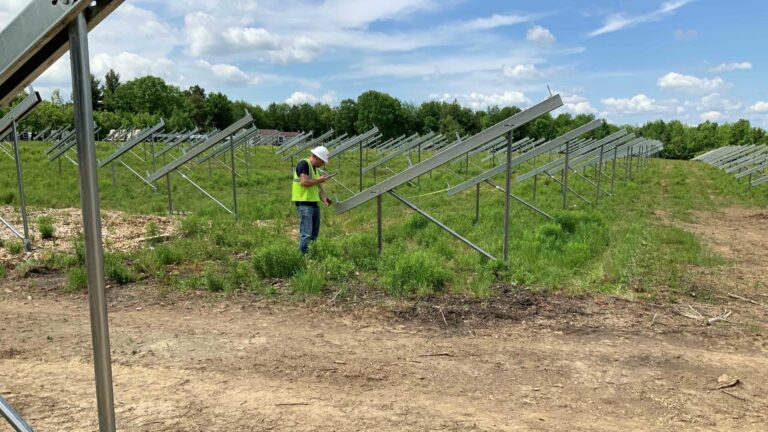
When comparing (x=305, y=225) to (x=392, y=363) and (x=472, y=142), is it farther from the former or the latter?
(x=392, y=363)

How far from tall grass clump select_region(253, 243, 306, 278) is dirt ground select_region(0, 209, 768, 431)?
70cm

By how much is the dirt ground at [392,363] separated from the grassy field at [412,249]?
18.4 inches

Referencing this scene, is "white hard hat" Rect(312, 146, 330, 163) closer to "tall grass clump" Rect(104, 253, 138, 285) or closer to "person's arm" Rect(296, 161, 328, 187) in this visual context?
"person's arm" Rect(296, 161, 328, 187)

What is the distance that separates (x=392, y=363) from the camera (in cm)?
411

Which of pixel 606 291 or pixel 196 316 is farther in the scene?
pixel 606 291

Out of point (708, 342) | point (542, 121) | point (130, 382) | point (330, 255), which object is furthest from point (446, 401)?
point (542, 121)

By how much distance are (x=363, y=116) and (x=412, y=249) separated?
70.2 metres

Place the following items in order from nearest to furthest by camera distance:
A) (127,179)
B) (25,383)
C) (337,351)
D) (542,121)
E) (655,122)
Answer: (25,383), (337,351), (127,179), (542,121), (655,122)

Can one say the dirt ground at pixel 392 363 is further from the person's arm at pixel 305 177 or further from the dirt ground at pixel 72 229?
the dirt ground at pixel 72 229

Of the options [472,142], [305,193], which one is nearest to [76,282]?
[305,193]

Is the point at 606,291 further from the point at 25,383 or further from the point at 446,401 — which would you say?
the point at 25,383

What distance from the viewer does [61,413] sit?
329 cm

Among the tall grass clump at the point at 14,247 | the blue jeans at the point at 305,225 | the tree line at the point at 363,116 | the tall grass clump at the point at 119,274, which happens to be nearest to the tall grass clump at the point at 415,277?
the blue jeans at the point at 305,225

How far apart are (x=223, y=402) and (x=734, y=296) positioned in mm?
5537
